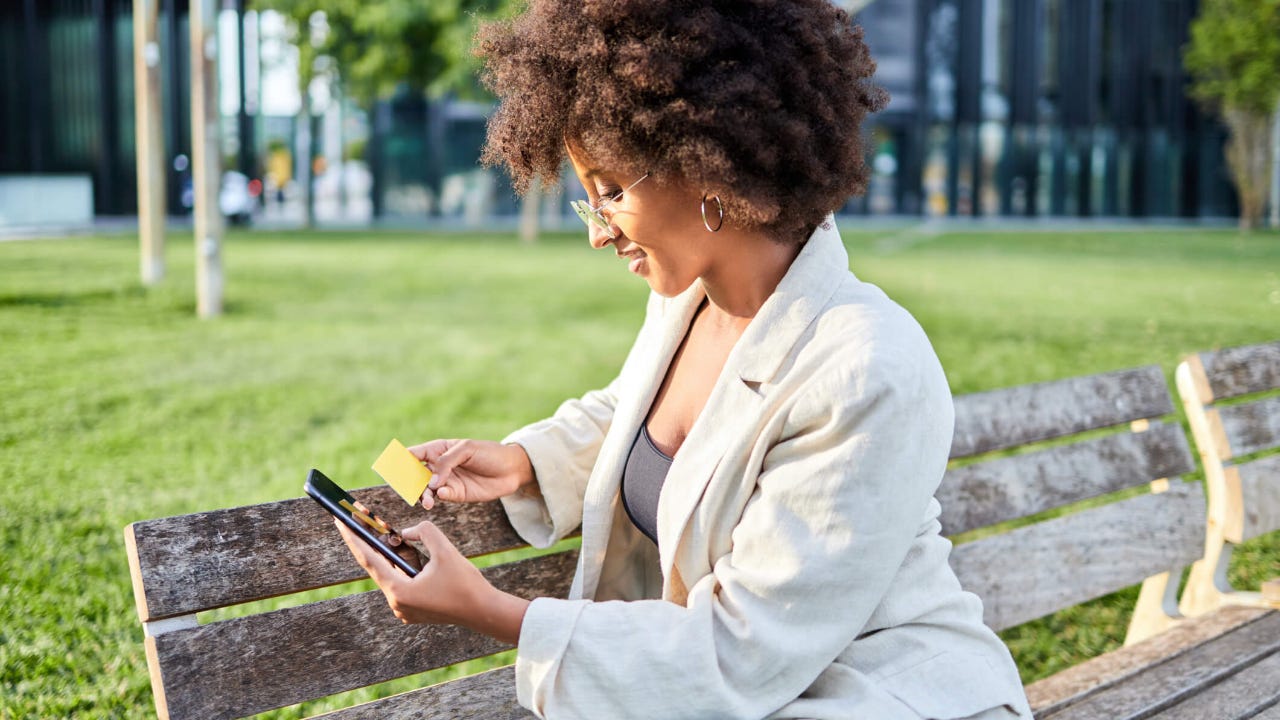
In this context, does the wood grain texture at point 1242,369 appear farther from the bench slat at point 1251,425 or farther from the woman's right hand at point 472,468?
the woman's right hand at point 472,468

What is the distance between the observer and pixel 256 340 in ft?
34.7

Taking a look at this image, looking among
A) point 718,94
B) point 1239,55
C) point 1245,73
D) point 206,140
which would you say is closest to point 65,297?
point 206,140

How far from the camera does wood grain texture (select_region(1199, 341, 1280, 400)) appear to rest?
348cm

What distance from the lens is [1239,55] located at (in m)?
24.6

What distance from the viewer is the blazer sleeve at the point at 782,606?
5.49 feet

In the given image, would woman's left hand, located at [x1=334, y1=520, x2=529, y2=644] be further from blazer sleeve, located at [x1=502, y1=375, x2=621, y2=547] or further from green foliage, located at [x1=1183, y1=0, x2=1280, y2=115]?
green foliage, located at [x1=1183, y1=0, x2=1280, y2=115]

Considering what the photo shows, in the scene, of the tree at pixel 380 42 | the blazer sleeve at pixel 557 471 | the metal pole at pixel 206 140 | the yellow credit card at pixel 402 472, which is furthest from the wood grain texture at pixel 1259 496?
the tree at pixel 380 42

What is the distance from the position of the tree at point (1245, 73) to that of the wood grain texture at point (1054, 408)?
10.2 m

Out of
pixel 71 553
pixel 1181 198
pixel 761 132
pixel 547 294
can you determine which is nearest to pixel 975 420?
pixel 761 132

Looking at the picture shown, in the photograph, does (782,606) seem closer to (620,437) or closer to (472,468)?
(620,437)

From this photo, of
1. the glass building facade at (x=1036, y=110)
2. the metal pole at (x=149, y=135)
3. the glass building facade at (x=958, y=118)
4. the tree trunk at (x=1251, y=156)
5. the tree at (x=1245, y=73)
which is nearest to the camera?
the metal pole at (x=149, y=135)

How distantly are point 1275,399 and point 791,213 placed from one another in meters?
2.64

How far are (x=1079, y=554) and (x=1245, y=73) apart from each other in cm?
2506

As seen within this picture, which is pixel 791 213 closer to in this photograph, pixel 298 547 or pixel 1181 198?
pixel 298 547
